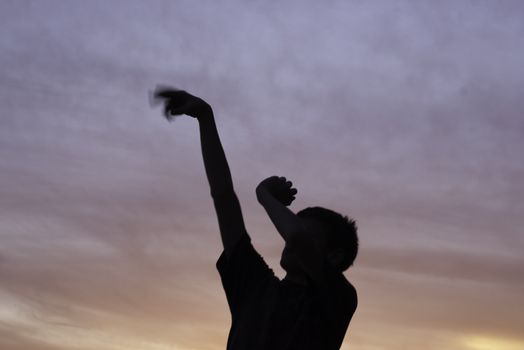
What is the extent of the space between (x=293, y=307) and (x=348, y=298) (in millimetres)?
287

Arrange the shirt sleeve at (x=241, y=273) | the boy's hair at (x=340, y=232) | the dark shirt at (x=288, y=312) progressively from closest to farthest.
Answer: the dark shirt at (x=288, y=312), the shirt sleeve at (x=241, y=273), the boy's hair at (x=340, y=232)

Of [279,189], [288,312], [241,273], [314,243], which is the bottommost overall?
[288,312]

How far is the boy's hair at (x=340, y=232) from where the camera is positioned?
3463mm

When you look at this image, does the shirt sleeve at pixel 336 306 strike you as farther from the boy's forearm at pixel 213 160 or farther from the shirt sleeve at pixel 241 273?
the boy's forearm at pixel 213 160

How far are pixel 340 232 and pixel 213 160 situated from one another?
2.68 ft

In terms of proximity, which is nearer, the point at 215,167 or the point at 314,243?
the point at 314,243

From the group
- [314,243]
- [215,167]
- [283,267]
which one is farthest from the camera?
[215,167]

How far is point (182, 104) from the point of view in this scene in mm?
3436

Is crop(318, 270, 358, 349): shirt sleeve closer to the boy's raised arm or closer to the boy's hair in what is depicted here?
the boy's hair

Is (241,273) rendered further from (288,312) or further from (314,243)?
(314,243)

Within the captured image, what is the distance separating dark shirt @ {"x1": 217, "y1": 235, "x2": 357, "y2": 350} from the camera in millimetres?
3086

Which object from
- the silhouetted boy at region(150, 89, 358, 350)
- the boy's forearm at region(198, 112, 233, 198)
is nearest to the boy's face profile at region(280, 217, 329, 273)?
the silhouetted boy at region(150, 89, 358, 350)

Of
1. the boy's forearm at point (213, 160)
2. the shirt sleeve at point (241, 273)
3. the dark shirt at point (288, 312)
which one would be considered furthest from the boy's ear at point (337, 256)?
the boy's forearm at point (213, 160)

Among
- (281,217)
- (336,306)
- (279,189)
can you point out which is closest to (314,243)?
(281,217)
